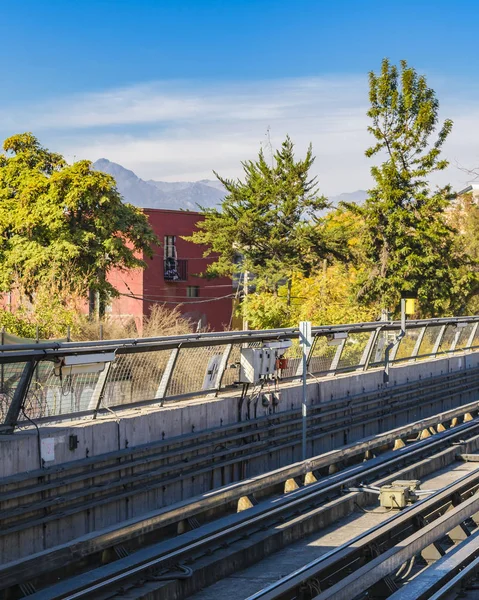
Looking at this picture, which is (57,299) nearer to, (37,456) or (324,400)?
(324,400)

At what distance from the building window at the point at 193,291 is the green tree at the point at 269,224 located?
2460 millimetres

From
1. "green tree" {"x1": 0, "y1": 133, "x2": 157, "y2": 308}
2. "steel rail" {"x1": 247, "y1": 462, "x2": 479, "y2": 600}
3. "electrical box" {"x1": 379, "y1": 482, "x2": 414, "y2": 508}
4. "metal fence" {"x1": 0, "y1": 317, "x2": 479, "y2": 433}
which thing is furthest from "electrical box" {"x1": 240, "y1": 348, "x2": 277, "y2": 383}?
"green tree" {"x1": 0, "y1": 133, "x2": 157, "y2": 308}

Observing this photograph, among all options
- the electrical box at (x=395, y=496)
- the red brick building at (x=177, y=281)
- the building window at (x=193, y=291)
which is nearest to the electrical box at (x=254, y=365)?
the electrical box at (x=395, y=496)

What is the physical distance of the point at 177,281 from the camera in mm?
58312

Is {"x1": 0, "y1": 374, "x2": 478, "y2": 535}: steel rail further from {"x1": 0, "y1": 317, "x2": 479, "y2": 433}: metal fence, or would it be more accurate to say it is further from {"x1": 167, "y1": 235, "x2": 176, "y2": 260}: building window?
{"x1": 167, "y1": 235, "x2": 176, "y2": 260}: building window

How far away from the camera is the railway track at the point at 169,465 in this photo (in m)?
12.0

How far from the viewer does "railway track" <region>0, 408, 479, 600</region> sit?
1032cm

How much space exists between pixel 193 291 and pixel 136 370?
4526 cm

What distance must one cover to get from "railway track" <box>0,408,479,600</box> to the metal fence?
7.03 feet

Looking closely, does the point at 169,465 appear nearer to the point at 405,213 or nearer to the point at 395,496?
the point at 395,496

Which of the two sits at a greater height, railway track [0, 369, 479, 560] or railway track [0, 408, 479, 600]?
railway track [0, 369, 479, 560]

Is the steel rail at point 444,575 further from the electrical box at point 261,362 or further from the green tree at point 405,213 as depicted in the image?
the green tree at point 405,213

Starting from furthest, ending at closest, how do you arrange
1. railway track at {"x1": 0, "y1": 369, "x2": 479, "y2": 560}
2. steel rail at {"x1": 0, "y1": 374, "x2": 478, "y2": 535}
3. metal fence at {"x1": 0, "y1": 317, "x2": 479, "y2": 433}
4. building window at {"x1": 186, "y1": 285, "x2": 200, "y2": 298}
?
building window at {"x1": 186, "y1": 285, "x2": 200, "y2": 298}, metal fence at {"x1": 0, "y1": 317, "x2": 479, "y2": 433}, railway track at {"x1": 0, "y1": 369, "x2": 479, "y2": 560}, steel rail at {"x1": 0, "y1": 374, "x2": 478, "y2": 535}

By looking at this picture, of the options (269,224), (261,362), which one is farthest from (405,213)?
(261,362)
